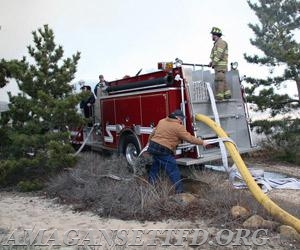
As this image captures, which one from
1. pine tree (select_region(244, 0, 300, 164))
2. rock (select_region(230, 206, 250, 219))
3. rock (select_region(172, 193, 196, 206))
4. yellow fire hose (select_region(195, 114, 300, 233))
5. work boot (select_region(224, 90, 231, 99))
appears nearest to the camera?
yellow fire hose (select_region(195, 114, 300, 233))

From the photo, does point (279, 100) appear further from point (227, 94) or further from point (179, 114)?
point (179, 114)

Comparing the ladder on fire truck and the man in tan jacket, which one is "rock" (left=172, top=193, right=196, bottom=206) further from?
the ladder on fire truck

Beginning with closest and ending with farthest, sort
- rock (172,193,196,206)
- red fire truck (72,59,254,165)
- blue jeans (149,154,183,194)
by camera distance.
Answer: rock (172,193,196,206), blue jeans (149,154,183,194), red fire truck (72,59,254,165)

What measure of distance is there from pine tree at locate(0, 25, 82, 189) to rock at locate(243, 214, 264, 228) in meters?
4.32

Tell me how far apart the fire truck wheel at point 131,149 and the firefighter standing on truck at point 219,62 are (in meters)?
2.08

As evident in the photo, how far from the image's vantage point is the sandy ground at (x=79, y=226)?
5664mm

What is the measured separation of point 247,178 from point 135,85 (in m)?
3.76

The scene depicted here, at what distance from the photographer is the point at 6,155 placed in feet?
33.2

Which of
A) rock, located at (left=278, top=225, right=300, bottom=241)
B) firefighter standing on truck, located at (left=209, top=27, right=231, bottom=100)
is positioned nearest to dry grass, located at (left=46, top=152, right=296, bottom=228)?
rock, located at (left=278, top=225, right=300, bottom=241)

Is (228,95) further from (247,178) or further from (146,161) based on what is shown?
(247,178)

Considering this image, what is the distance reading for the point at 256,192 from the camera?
22.5 ft

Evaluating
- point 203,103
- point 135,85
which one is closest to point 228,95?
point 203,103

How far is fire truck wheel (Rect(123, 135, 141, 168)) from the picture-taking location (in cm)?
1001

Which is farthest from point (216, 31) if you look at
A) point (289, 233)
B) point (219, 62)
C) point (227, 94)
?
point (289, 233)
